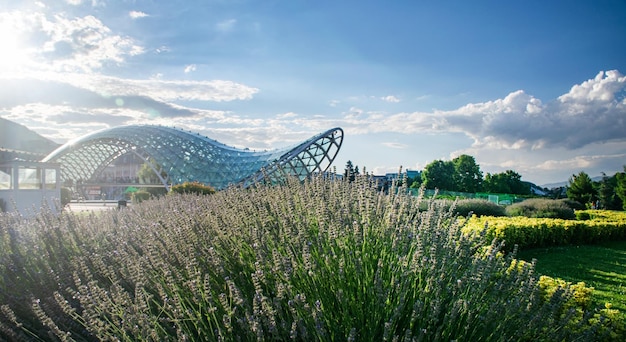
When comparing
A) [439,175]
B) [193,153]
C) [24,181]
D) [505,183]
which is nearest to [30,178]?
[24,181]

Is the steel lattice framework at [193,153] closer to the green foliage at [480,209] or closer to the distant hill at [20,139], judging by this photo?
the green foliage at [480,209]

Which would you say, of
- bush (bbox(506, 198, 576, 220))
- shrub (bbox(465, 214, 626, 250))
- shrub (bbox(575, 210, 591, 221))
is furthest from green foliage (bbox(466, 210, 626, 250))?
shrub (bbox(575, 210, 591, 221))

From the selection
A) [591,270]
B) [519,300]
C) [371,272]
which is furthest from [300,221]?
[591,270]

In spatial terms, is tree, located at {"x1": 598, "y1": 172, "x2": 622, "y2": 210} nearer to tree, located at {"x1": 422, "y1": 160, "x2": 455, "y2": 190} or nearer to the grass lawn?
tree, located at {"x1": 422, "y1": 160, "x2": 455, "y2": 190}

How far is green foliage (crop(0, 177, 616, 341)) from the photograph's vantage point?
6.81ft

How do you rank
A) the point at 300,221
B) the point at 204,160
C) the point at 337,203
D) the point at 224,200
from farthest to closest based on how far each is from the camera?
the point at 204,160, the point at 224,200, the point at 337,203, the point at 300,221

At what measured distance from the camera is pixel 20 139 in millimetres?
144875

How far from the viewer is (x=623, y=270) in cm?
756

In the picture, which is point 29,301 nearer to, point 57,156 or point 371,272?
point 371,272

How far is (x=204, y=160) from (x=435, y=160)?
26.6 meters

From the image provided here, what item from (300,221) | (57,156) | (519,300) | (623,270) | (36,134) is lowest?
(623,270)

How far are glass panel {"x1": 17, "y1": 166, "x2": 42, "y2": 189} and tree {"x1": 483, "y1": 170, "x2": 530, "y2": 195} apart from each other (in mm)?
47186

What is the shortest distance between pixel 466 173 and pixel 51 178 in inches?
1713

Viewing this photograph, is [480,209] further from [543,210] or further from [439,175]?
[439,175]
